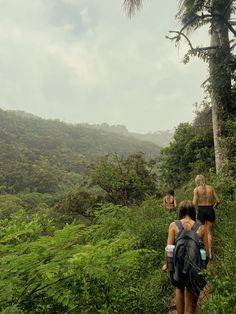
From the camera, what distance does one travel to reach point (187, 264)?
4.16m

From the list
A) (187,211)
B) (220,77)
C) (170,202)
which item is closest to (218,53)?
(220,77)

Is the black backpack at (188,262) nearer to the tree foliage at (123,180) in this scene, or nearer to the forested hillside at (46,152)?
the tree foliage at (123,180)

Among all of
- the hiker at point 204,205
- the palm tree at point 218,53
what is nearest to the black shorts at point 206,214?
the hiker at point 204,205

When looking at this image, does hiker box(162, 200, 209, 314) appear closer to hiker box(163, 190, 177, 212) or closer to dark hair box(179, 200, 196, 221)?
dark hair box(179, 200, 196, 221)

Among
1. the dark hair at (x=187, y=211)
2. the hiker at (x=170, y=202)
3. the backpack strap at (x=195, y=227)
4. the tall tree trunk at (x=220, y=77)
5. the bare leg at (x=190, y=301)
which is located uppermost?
the tall tree trunk at (x=220, y=77)

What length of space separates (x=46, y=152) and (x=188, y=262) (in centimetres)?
6887

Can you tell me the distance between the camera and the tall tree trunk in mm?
15398

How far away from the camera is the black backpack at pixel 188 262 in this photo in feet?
13.7

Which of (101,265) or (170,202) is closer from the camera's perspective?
(101,265)

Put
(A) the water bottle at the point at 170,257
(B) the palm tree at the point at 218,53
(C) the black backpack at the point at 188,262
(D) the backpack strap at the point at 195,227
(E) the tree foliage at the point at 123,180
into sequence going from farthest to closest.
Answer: (E) the tree foliage at the point at 123,180, (B) the palm tree at the point at 218,53, (D) the backpack strap at the point at 195,227, (A) the water bottle at the point at 170,257, (C) the black backpack at the point at 188,262

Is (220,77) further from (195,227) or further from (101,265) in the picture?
(101,265)

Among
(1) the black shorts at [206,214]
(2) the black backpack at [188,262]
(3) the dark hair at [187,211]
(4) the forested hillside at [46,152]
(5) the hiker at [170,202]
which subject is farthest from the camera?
(4) the forested hillside at [46,152]

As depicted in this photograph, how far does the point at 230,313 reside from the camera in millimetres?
3646

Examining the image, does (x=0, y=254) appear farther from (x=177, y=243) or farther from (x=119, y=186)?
(x=119, y=186)
